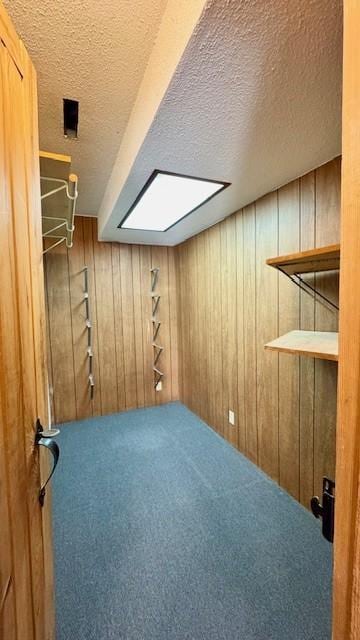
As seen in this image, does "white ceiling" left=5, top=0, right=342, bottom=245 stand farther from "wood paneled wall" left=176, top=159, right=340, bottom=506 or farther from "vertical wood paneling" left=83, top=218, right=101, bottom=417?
"vertical wood paneling" left=83, top=218, right=101, bottom=417

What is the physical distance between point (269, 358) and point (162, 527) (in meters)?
1.27

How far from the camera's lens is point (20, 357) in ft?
2.16

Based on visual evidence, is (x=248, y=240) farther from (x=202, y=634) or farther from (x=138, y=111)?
(x=202, y=634)

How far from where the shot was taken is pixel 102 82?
1221mm

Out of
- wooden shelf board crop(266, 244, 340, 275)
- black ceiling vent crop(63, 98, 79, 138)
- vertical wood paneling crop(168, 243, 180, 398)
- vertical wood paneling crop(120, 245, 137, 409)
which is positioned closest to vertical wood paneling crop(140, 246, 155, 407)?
vertical wood paneling crop(120, 245, 137, 409)

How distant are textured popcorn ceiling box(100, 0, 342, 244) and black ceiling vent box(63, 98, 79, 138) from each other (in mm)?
342

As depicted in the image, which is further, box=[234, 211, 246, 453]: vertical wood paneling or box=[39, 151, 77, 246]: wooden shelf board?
box=[234, 211, 246, 453]: vertical wood paneling

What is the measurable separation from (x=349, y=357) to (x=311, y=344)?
0.93 meters

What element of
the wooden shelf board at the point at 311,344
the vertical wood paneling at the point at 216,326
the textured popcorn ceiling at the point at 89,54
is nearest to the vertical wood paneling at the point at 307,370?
the wooden shelf board at the point at 311,344

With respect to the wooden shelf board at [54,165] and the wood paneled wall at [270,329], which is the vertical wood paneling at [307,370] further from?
the wooden shelf board at [54,165]

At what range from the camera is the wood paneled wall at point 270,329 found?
1533 millimetres

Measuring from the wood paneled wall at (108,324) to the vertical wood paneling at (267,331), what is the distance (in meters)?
1.63

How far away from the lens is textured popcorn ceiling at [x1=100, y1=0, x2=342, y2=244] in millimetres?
720

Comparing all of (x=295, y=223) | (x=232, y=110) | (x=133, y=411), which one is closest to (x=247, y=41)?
(x=232, y=110)
